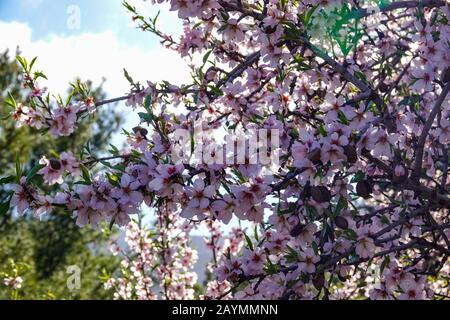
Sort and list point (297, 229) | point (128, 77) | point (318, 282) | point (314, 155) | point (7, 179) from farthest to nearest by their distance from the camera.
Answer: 1. point (128, 77)
2. point (318, 282)
3. point (297, 229)
4. point (7, 179)
5. point (314, 155)

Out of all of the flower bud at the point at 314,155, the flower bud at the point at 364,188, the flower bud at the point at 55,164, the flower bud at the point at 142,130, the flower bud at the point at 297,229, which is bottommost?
the flower bud at the point at 297,229

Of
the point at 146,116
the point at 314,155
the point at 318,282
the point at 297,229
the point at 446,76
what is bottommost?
the point at 318,282

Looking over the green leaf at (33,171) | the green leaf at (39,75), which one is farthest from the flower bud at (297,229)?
the green leaf at (39,75)

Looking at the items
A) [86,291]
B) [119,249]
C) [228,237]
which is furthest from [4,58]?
[228,237]

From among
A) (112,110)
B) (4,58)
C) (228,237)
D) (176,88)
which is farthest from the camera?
(112,110)

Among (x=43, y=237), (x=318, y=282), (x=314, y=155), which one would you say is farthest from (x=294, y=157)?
(x=43, y=237)

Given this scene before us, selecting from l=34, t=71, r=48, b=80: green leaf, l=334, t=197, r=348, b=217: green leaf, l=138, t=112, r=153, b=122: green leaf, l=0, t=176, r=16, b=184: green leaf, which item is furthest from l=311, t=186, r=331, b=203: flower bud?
l=34, t=71, r=48, b=80: green leaf

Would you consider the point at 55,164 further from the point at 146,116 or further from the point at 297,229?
the point at 297,229

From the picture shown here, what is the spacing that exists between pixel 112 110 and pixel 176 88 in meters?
20.2

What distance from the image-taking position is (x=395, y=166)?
2.93m

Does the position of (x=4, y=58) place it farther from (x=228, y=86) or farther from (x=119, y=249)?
(x=228, y=86)

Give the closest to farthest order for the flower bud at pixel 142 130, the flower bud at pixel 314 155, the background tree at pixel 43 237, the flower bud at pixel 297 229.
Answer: the flower bud at pixel 314 155 < the flower bud at pixel 297 229 < the flower bud at pixel 142 130 < the background tree at pixel 43 237

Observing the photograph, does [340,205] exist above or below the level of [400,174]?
below

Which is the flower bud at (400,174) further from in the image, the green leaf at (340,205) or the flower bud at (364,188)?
the green leaf at (340,205)
